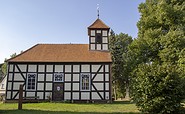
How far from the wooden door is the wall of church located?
0.72ft

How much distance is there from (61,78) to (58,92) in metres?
1.56

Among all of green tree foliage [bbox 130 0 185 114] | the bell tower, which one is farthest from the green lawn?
the bell tower

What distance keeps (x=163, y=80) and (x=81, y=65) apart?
13927mm

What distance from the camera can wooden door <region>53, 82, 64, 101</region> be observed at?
23.3m

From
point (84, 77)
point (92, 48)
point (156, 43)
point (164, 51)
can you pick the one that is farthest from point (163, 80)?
point (92, 48)

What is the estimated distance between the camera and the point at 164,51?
2048 cm

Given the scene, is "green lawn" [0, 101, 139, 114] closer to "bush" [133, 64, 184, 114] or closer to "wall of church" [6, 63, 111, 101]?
"bush" [133, 64, 184, 114]

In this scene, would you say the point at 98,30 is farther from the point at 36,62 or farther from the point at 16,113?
the point at 16,113

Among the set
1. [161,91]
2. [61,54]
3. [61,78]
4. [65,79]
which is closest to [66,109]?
[161,91]

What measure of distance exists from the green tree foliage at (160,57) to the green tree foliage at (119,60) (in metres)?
12.4

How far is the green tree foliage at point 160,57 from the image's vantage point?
10875 mm

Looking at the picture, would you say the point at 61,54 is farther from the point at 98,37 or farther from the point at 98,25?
the point at 98,25

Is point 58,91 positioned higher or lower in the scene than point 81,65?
lower

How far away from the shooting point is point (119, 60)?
38094 mm
